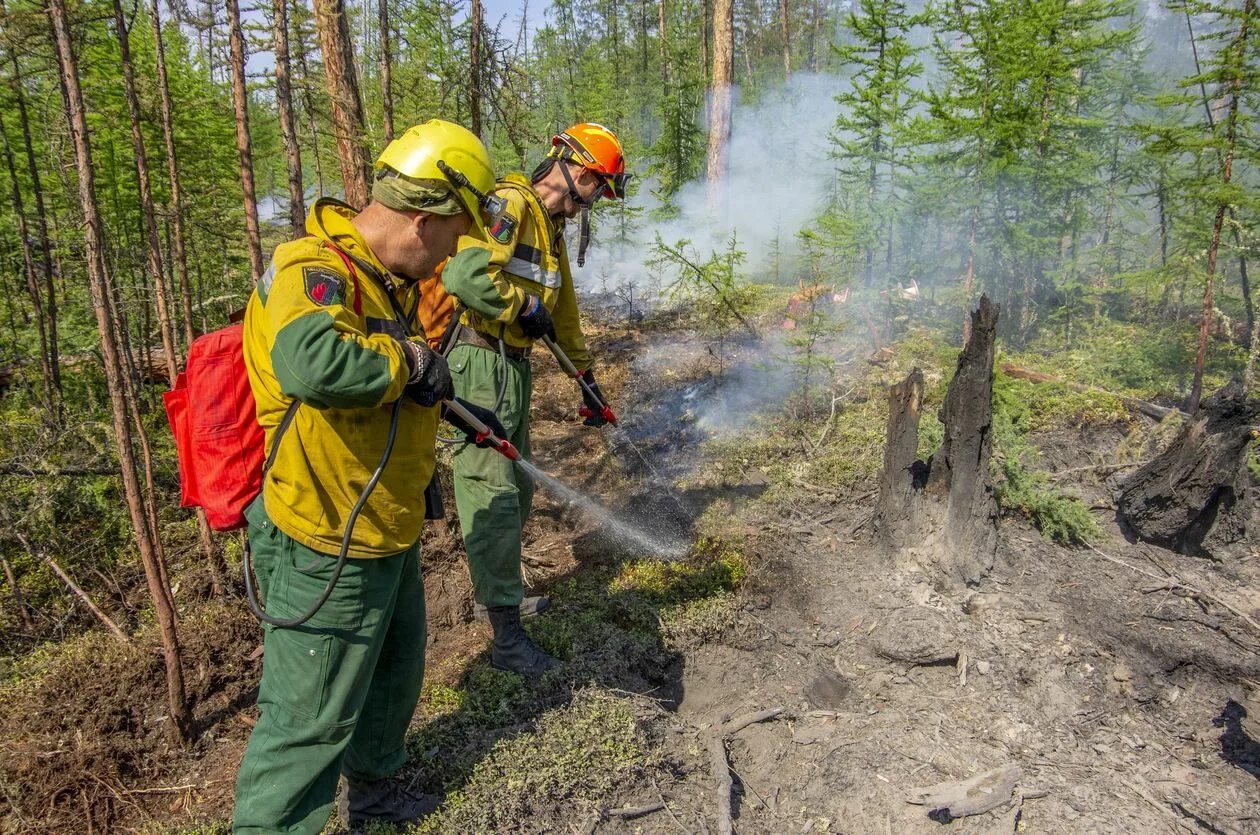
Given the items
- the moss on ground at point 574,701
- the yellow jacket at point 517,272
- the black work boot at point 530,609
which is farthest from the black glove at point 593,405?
the black work boot at point 530,609

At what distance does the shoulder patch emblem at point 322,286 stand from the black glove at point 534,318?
4.83ft

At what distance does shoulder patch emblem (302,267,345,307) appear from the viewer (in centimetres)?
191

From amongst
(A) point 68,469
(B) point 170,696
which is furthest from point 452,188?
(A) point 68,469

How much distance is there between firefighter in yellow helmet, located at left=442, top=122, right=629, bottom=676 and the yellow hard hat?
3.65 feet

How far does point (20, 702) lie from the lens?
354cm

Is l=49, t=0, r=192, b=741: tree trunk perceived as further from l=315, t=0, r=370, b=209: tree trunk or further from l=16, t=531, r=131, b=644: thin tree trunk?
l=315, t=0, r=370, b=209: tree trunk

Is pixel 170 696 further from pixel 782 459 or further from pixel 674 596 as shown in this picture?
pixel 782 459

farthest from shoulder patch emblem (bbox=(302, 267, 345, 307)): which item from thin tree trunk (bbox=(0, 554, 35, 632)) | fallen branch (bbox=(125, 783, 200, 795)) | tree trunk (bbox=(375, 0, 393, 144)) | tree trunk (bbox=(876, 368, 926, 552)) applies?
tree trunk (bbox=(375, 0, 393, 144))

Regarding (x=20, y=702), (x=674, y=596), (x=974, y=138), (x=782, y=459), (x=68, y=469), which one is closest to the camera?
(x=20, y=702)

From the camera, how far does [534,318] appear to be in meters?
3.45

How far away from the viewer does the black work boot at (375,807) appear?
8.48 ft

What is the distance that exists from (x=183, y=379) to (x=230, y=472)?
313mm

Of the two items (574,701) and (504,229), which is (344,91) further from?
(574,701)

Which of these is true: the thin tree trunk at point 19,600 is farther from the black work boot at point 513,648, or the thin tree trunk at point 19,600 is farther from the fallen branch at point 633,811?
the fallen branch at point 633,811
